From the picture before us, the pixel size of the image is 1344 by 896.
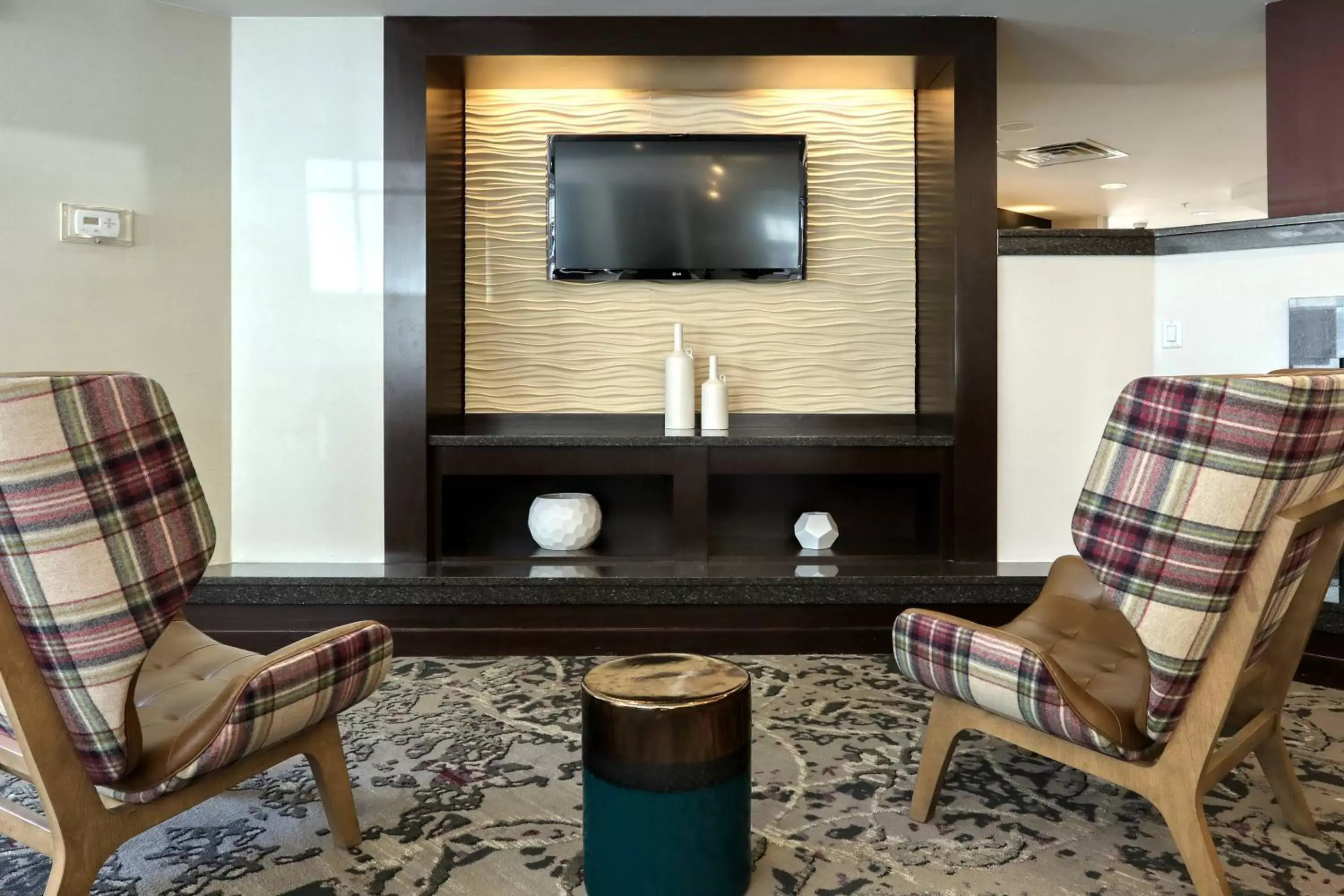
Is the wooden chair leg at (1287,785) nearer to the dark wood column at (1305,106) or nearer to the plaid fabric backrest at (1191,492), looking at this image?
the plaid fabric backrest at (1191,492)

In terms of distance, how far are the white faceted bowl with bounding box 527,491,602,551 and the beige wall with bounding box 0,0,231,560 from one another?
1.18 meters

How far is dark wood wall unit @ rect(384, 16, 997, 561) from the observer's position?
3.41 metres

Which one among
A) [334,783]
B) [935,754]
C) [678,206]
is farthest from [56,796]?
[678,206]

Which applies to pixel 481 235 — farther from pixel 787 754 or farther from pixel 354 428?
pixel 787 754

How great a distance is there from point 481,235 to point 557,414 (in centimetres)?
82

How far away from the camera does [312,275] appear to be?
345 centimetres

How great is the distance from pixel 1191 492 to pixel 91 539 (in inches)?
64.8

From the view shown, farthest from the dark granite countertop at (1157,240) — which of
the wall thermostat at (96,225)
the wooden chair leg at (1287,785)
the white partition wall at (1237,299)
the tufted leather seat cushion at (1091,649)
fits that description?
the wall thermostat at (96,225)

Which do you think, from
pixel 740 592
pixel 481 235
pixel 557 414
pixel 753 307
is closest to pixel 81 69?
pixel 481 235

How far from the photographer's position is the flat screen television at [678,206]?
12.3 feet

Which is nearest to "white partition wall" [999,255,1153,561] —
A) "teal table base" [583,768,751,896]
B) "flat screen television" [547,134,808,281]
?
"flat screen television" [547,134,808,281]

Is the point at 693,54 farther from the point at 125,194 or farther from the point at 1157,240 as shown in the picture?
the point at 125,194

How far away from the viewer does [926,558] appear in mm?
3484

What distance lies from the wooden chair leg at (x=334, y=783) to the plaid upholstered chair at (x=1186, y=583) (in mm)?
1154
